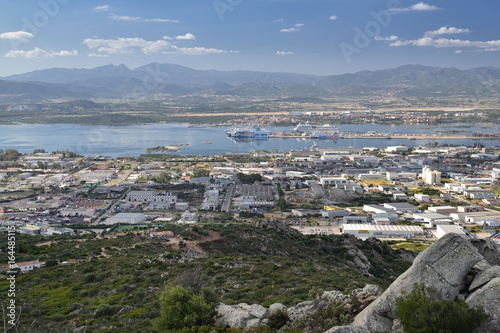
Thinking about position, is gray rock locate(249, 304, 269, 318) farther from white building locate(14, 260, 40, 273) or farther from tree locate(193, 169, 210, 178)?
tree locate(193, 169, 210, 178)

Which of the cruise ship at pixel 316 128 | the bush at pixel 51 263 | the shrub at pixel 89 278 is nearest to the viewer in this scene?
the shrub at pixel 89 278

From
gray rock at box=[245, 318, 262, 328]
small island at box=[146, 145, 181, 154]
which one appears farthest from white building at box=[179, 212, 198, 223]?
small island at box=[146, 145, 181, 154]

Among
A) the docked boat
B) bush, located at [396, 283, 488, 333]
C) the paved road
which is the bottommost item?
the paved road

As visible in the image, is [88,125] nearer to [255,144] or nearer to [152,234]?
[255,144]

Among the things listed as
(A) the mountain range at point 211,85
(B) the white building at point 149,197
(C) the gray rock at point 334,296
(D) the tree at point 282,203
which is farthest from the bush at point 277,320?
(A) the mountain range at point 211,85

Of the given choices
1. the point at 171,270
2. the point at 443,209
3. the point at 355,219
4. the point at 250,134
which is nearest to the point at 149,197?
the point at 355,219

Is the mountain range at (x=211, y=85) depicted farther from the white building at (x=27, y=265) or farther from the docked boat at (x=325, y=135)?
the white building at (x=27, y=265)
